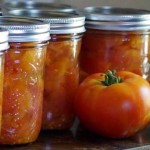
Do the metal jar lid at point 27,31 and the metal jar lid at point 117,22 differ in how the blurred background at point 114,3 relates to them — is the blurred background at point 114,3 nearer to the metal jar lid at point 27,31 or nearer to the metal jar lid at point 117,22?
the metal jar lid at point 117,22

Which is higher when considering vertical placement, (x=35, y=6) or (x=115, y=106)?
(x=35, y=6)

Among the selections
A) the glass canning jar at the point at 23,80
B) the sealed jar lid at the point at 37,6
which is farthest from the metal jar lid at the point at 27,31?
the sealed jar lid at the point at 37,6

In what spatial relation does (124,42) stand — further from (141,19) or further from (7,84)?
(7,84)

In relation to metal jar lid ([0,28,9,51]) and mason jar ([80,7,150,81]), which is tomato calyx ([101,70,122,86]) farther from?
metal jar lid ([0,28,9,51])

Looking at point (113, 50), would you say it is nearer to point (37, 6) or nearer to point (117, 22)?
point (117, 22)

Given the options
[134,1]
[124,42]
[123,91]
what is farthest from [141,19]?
[134,1]

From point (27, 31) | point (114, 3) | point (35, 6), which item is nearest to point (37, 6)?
point (35, 6)
